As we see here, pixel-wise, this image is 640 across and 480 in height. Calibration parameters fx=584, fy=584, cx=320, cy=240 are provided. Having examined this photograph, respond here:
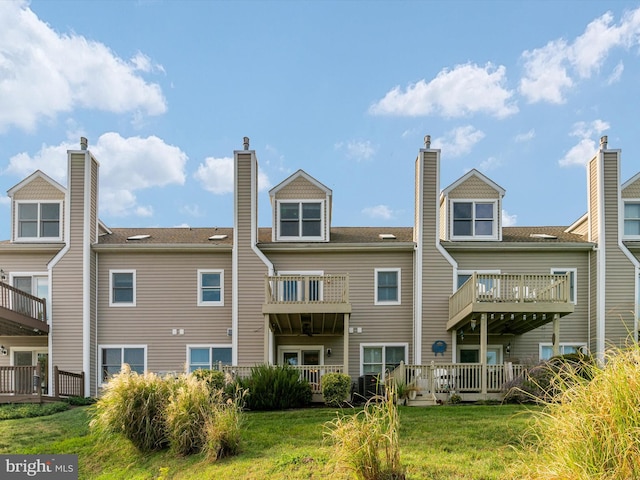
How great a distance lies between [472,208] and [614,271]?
485 centimetres

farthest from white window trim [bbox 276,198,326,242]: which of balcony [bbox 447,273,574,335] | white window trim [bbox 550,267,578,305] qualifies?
white window trim [bbox 550,267,578,305]

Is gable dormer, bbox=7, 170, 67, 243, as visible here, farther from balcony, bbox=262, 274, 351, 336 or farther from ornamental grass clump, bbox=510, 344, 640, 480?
ornamental grass clump, bbox=510, 344, 640, 480

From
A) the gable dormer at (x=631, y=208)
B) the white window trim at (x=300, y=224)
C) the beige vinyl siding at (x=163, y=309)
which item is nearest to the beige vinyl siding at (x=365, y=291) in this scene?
the white window trim at (x=300, y=224)

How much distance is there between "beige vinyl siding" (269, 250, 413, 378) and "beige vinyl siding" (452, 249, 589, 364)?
Result: 73.0 inches

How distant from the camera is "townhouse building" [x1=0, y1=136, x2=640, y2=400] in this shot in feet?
61.0

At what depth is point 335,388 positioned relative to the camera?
15.3 m

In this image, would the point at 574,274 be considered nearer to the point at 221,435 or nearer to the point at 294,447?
the point at 294,447

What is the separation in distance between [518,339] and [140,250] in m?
12.9

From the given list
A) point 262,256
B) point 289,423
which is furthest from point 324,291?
point 289,423

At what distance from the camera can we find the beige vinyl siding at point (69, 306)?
1856 cm

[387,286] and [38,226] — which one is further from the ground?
[38,226]

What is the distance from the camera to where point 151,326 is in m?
19.2

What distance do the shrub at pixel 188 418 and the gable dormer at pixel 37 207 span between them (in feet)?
39.4

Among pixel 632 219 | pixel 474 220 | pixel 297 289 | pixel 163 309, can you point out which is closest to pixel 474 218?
pixel 474 220
